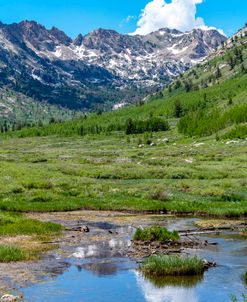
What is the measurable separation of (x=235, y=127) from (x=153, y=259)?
174m

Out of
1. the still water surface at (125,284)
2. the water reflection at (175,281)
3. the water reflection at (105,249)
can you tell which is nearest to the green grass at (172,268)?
the water reflection at (175,281)

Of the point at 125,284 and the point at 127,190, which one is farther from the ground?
the point at 127,190

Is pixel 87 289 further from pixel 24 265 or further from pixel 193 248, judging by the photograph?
pixel 193 248

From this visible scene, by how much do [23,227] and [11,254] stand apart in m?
9.96

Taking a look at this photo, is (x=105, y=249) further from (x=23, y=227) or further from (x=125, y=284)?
(x=23, y=227)

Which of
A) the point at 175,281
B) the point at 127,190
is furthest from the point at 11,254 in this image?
the point at 127,190

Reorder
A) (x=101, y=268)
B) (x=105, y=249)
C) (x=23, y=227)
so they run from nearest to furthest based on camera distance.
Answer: (x=101, y=268), (x=105, y=249), (x=23, y=227)

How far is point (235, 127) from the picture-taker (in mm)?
197000

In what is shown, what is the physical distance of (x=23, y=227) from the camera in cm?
4156

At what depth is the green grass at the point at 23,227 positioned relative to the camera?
40438mm

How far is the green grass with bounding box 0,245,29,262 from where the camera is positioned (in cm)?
3130

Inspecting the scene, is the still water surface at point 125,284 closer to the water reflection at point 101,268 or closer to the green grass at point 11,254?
the water reflection at point 101,268

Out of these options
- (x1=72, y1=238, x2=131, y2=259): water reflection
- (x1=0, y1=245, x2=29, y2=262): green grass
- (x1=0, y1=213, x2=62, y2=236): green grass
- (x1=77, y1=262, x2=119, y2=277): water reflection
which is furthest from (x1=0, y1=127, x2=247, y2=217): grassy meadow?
(x1=77, y1=262, x2=119, y2=277): water reflection

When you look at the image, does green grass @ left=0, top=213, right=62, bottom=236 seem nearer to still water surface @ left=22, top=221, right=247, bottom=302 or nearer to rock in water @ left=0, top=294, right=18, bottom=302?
still water surface @ left=22, top=221, right=247, bottom=302
